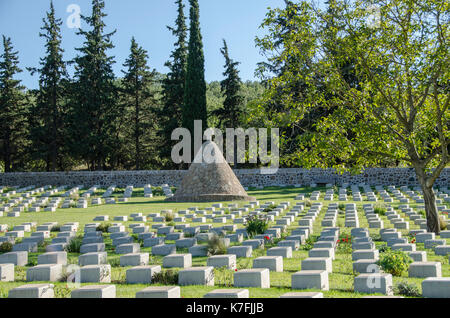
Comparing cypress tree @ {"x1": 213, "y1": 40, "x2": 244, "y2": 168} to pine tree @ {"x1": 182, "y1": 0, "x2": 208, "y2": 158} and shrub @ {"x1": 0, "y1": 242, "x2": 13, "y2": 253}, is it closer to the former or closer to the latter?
pine tree @ {"x1": 182, "y1": 0, "x2": 208, "y2": 158}

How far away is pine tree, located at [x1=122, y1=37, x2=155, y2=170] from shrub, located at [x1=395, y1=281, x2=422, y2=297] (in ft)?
115

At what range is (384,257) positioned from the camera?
7.50 m

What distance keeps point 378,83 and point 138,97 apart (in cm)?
3142

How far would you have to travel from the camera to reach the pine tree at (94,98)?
126ft

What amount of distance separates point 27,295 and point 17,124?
39.2 metres

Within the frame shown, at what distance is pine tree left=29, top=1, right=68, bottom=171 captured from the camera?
38.9 meters

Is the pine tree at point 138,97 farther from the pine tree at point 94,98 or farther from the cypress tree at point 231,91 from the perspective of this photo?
the cypress tree at point 231,91

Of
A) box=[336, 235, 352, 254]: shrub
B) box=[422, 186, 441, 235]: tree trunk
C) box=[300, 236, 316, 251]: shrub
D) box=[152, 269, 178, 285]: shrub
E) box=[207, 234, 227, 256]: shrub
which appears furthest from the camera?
box=[422, 186, 441, 235]: tree trunk

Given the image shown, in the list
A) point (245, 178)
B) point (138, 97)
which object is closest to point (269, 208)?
point (245, 178)

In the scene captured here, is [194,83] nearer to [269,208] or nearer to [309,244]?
[269,208]

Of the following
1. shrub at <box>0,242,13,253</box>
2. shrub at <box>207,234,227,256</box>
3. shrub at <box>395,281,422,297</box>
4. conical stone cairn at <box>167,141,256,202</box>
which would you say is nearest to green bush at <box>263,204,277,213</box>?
conical stone cairn at <box>167,141,256,202</box>

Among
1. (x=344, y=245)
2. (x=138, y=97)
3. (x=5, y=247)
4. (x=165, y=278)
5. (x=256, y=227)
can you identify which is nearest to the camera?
(x=165, y=278)

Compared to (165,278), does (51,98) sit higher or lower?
higher

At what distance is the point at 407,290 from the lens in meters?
6.11
